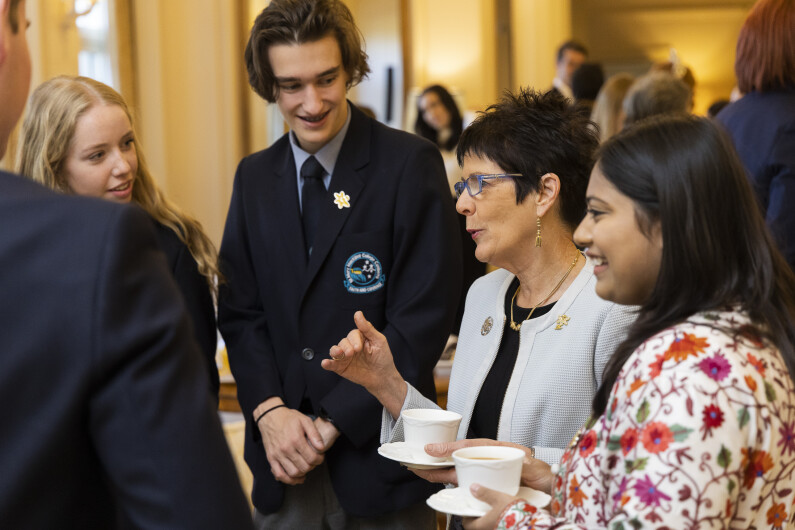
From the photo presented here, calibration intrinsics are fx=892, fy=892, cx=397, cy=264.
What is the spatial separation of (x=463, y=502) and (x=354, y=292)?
0.92 m

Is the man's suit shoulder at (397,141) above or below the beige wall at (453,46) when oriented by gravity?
below

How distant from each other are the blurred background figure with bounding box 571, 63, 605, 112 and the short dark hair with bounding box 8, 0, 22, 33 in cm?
562

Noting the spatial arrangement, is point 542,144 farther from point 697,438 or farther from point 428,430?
point 697,438

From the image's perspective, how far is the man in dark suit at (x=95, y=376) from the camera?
2.65ft

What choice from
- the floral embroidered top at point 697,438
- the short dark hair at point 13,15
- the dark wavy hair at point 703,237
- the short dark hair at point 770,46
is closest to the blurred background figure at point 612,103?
the short dark hair at point 770,46

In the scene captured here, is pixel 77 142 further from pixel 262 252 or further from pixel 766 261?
pixel 766 261

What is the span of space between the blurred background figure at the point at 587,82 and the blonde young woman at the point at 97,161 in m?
4.47

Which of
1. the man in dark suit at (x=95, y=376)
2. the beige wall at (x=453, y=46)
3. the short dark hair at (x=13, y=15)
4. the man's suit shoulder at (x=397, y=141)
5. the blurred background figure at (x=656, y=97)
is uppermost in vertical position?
the beige wall at (x=453, y=46)

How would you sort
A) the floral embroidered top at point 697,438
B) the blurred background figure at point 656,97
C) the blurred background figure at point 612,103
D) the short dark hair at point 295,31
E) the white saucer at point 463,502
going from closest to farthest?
1. the floral embroidered top at point 697,438
2. the white saucer at point 463,502
3. the short dark hair at point 295,31
4. the blurred background figure at point 656,97
5. the blurred background figure at point 612,103

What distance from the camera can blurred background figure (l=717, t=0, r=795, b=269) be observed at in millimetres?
3016

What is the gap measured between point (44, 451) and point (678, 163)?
93cm

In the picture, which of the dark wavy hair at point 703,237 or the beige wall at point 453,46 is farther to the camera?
the beige wall at point 453,46

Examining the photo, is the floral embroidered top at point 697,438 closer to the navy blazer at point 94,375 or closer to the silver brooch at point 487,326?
the navy blazer at point 94,375

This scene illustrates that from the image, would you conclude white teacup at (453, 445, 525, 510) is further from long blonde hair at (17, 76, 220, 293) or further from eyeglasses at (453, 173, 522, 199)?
long blonde hair at (17, 76, 220, 293)
